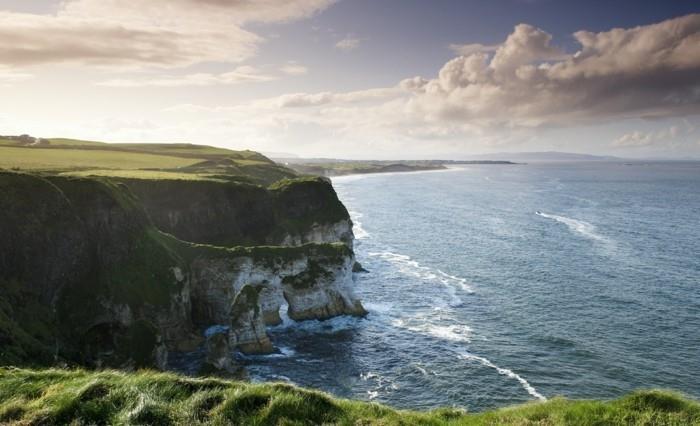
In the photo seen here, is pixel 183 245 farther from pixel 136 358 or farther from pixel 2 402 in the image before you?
pixel 2 402

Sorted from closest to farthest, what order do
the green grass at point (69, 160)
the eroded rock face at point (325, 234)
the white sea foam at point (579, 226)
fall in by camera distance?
the green grass at point (69, 160) → the eroded rock face at point (325, 234) → the white sea foam at point (579, 226)

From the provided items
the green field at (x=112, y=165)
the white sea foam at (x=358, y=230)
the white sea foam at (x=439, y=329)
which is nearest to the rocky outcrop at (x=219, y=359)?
the white sea foam at (x=439, y=329)

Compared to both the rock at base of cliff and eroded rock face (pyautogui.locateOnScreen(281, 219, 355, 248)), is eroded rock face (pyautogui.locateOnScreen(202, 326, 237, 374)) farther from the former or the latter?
eroded rock face (pyautogui.locateOnScreen(281, 219, 355, 248))

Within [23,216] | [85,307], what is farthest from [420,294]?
[23,216]

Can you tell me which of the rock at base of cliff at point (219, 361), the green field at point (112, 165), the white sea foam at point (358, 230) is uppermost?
the green field at point (112, 165)

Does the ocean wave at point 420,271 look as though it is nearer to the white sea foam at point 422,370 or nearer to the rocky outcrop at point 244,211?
the rocky outcrop at point 244,211

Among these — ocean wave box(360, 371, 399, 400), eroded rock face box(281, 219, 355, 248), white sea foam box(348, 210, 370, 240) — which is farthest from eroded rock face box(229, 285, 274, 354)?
white sea foam box(348, 210, 370, 240)

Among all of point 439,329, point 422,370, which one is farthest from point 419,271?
point 422,370
